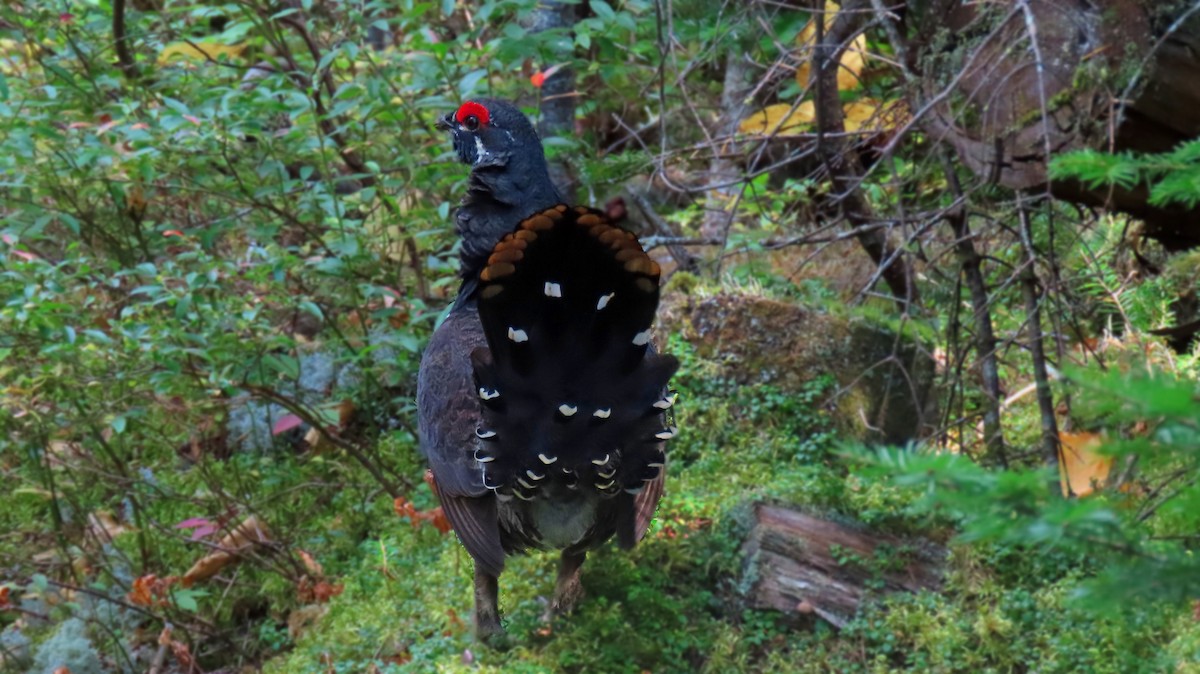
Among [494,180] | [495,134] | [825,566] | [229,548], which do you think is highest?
[495,134]

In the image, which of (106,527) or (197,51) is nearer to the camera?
(106,527)

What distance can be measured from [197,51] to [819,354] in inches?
204

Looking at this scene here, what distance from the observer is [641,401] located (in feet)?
11.9

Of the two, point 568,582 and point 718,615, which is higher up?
point 568,582

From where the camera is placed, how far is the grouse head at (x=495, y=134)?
414cm

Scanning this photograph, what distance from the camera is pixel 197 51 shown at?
7.97 metres

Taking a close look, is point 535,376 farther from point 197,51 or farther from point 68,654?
point 197,51

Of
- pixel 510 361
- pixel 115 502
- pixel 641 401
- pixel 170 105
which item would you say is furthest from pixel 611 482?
pixel 115 502

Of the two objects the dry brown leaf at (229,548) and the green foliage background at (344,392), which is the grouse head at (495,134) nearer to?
the green foliage background at (344,392)

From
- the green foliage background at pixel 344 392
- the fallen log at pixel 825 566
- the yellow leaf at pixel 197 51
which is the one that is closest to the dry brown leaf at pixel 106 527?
the green foliage background at pixel 344 392

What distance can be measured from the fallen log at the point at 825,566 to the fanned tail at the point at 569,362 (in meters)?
1.82

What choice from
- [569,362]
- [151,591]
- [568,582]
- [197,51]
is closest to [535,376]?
[569,362]

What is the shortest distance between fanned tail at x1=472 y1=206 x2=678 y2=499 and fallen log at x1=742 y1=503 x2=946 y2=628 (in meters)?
1.82

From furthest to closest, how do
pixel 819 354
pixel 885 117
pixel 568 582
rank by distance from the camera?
1. pixel 819 354
2. pixel 885 117
3. pixel 568 582
